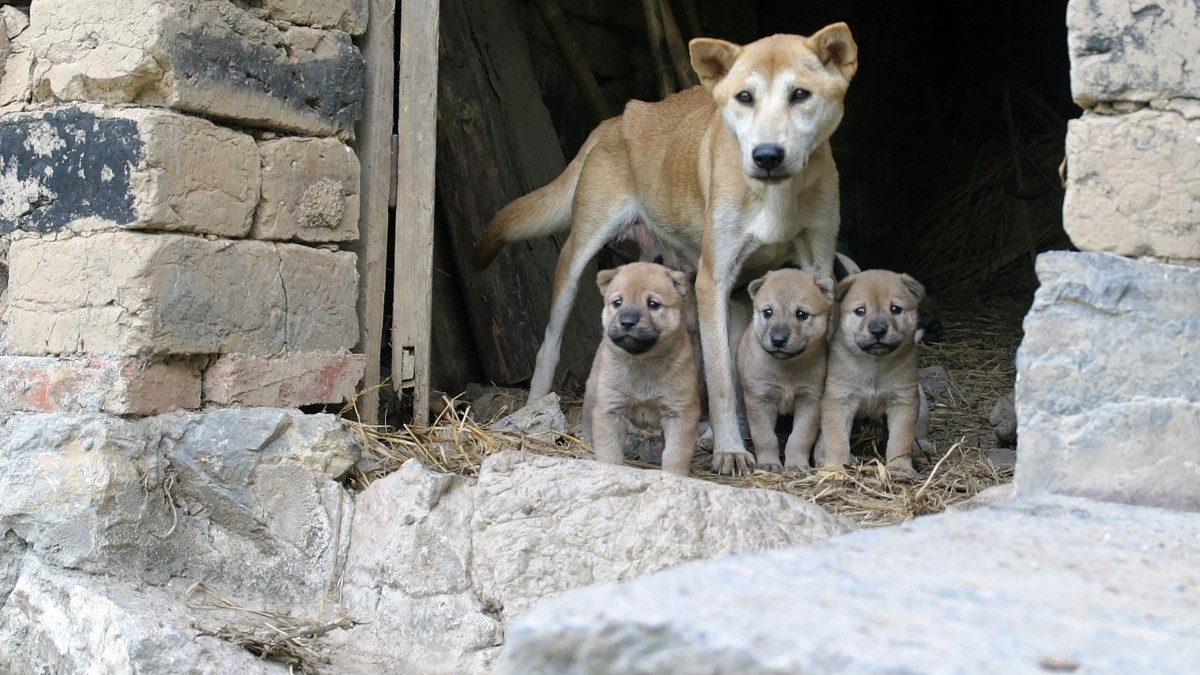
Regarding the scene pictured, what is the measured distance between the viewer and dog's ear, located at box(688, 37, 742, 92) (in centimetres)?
523

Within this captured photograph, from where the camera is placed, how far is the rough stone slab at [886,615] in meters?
1.58

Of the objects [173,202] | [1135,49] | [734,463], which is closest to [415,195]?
[173,202]

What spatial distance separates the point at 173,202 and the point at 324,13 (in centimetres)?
101

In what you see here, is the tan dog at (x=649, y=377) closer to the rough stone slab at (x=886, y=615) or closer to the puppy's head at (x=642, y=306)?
the puppy's head at (x=642, y=306)

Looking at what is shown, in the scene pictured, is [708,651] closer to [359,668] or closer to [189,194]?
[359,668]

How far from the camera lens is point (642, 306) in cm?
495

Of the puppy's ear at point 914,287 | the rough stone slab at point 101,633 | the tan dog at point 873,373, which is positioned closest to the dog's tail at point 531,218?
the tan dog at point 873,373

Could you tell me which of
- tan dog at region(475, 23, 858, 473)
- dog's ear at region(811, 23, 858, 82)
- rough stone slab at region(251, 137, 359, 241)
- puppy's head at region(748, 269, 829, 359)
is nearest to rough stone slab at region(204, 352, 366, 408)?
rough stone slab at region(251, 137, 359, 241)

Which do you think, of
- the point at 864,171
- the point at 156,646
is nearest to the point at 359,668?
the point at 156,646

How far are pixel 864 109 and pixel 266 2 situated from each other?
6673 millimetres

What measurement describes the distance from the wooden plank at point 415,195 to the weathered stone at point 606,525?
1.13 m

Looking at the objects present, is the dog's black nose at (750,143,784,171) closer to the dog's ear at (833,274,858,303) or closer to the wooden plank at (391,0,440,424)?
the dog's ear at (833,274,858,303)

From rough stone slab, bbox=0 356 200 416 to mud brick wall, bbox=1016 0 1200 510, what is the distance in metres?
2.89

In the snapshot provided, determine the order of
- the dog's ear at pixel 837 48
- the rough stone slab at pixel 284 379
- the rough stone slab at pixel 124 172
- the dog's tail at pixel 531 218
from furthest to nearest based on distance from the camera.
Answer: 1. the dog's tail at pixel 531 218
2. the dog's ear at pixel 837 48
3. the rough stone slab at pixel 284 379
4. the rough stone slab at pixel 124 172
